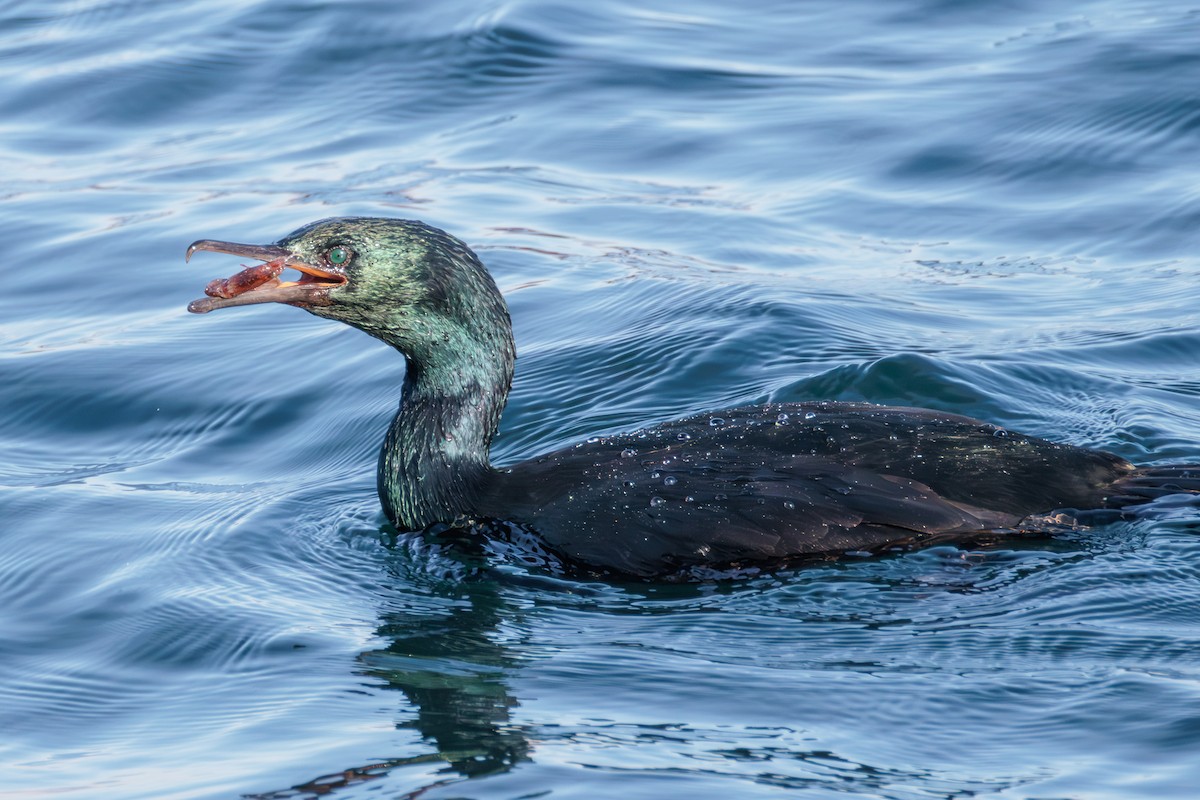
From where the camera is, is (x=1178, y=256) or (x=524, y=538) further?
(x=1178, y=256)

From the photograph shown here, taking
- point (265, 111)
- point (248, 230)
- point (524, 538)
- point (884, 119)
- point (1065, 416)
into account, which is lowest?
point (524, 538)

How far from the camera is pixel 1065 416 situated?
7.59 meters

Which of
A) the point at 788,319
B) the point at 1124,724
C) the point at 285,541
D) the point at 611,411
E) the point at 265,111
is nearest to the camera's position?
the point at 1124,724

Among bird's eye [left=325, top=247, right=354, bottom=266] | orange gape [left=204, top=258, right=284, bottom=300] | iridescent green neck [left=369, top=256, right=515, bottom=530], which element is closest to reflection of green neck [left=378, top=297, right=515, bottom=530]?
iridescent green neck [left=369, top=256, right=515, bottom=530]

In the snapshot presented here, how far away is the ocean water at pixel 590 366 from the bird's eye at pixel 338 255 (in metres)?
1.15

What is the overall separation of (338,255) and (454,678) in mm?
1759

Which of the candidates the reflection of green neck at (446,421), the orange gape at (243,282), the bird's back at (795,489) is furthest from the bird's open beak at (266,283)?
the bird's back at (795,489)

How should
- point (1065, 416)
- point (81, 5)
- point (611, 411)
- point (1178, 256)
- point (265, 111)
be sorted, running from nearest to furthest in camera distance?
point (1065, 416), point (611, 411), point (1178, 256), point (265, 111), point (81, 5)

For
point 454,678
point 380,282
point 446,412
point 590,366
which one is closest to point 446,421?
point 446,412

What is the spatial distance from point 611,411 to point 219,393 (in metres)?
2.23

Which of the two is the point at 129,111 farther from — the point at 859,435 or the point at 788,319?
the point at 859,435

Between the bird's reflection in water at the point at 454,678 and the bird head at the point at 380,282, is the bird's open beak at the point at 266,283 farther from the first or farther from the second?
the bird's reflection in water at the point at 454,678

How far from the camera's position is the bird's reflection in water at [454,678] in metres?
4.83

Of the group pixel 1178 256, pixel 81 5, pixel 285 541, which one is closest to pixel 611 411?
pixel 285 541
